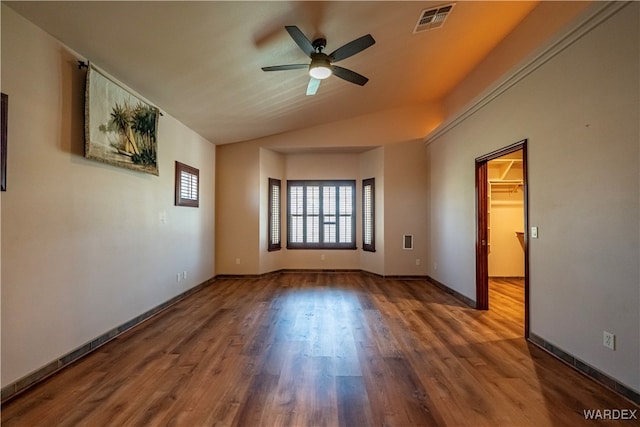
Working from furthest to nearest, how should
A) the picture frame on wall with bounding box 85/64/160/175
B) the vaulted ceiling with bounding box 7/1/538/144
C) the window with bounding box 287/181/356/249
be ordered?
the window with bounding box 287/181/356/249 < the picture frame on wall with bounding box 85/64/160/175 < the vaulted ceiling with bounding box 7/1/538/144

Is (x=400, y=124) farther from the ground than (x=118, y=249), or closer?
farther from the ground

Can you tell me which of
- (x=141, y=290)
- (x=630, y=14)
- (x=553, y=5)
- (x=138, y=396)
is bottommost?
(x=138, y=396)

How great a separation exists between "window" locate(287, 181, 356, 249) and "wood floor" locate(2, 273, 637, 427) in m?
2.92

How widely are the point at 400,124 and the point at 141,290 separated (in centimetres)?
534

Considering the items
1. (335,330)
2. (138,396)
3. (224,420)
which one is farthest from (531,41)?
(138,396)

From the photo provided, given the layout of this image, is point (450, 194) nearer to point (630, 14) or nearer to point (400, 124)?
point (400, 124)

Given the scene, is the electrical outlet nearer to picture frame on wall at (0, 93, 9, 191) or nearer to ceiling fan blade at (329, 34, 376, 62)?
ceiling fan blade at (329, 34, 376, 62)

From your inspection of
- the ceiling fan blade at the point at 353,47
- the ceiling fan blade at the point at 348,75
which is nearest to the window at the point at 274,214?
the ceiling fan blade at the point at 348,75

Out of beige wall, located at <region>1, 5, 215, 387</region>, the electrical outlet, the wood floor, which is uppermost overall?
beige wall, located at <region>1, 5, 215, 387</region>

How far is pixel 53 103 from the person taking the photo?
230cm

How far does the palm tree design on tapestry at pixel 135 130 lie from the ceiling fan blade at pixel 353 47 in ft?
7.49

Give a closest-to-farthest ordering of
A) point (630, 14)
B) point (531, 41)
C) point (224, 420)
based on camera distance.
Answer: point (224, 420) → point (630, 14) → point (531, 41)

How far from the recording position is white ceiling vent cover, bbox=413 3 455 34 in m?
2.85

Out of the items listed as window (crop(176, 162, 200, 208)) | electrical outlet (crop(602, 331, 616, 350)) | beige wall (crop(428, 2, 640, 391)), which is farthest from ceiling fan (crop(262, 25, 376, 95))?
electrical outlet (crop(602, 331, 616, 350))
